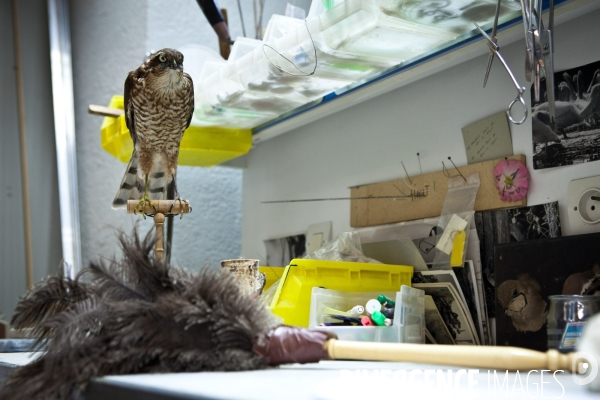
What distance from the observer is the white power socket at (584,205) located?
1207 mm

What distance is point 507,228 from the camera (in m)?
1.40

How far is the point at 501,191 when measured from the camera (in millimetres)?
1425

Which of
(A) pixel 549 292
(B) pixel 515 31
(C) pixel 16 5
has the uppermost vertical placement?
(C) pixel 16 5

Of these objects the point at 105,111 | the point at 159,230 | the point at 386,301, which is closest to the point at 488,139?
the point at 386,301

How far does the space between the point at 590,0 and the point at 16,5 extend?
294 centimetres

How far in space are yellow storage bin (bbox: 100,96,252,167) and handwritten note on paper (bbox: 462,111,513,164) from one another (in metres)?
0.94

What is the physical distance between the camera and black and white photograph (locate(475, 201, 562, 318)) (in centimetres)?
131

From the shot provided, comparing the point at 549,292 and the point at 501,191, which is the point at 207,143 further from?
the point at 549,292

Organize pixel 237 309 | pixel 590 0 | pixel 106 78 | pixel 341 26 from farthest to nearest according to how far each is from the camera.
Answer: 1. pixel 106 78
2. pixel 341 26
3. pixel 590 0
4. pixel 237 309

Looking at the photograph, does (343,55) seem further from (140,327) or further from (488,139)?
(140,327)

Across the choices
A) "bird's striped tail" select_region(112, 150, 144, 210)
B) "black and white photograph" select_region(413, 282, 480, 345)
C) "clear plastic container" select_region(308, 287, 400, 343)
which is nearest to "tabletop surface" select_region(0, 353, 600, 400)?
"clear plastic container" select_region(308, 287, 400, 343)

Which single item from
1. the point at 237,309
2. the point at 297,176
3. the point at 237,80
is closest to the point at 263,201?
the point at 297,176

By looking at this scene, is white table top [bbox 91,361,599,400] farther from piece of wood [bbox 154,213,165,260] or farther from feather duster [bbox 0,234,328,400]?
piece of wood [bbox 154,213,165,260]

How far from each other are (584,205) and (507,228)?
7.9 inches
